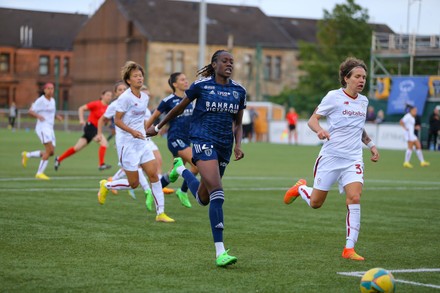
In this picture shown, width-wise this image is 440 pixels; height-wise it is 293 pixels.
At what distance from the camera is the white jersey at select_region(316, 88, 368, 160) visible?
35.2 ft

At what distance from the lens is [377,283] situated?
7.79 metres

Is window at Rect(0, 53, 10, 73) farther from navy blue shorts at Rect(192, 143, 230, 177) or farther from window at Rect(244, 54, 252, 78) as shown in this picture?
navy blue shorts at Rect(192, 143, 230, 177)

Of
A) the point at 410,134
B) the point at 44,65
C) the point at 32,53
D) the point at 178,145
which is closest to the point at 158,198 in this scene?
the point at 178,145

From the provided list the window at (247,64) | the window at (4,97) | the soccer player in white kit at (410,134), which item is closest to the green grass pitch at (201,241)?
the soccer player in white kit at (410,134)

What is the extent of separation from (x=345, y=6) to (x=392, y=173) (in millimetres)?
50223

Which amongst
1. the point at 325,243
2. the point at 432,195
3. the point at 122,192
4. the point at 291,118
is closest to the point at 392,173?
the point at 432,195

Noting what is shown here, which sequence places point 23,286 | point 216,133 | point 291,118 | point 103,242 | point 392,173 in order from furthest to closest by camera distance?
point 291,118, point 392,173, point 103,242, point 216,133, point 23,286

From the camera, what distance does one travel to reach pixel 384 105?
52.7 metres

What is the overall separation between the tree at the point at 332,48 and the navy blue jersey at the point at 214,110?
6291 cm

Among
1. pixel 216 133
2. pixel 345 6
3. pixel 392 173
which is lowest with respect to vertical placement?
pixel 392 173

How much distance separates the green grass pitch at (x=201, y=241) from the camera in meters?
8.55

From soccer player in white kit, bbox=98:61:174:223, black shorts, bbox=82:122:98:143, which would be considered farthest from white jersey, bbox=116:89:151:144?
black shorts, bbox=82:122:98:143

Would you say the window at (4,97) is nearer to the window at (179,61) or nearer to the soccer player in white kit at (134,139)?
the window at (179,61)

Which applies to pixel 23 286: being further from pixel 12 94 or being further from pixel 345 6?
pixel 12 94
